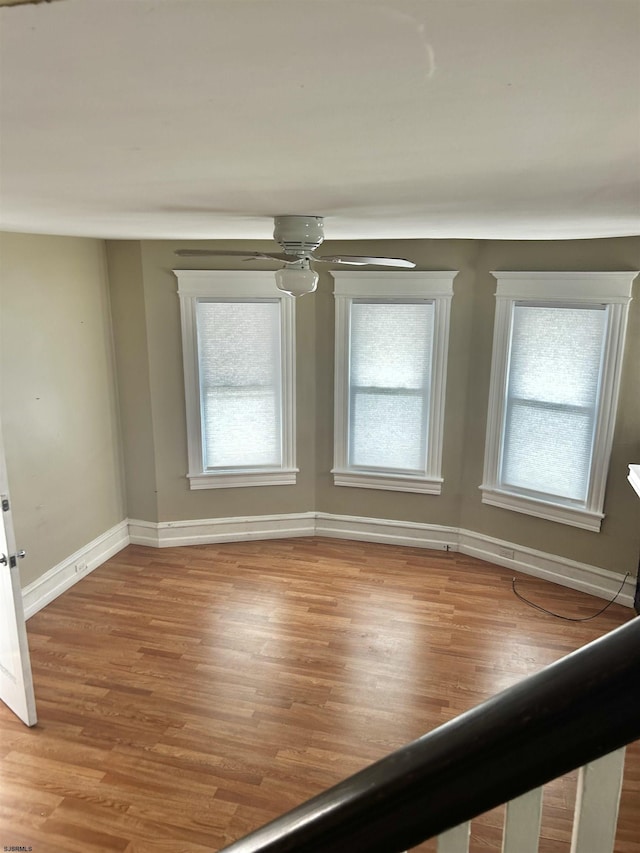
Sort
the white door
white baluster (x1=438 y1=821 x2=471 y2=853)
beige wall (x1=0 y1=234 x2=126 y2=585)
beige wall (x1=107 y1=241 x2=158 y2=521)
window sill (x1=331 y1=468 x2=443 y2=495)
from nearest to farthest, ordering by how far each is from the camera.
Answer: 1. white baluster (x1=438 y1=821 x2=471 y2=853)
2. the white door
3. beige wall (x1=0 y1=234 x2=126 y2=585)
4. beige wall (x1=107 y1=241 x2=158 y2=521)
5. window sill (x1=331 y1=468 x2=443 y2=495)

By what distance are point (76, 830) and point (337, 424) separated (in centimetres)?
330

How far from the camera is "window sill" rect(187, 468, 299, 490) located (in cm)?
500

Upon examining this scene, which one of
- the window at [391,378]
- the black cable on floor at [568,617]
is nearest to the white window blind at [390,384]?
the window at [391,378]

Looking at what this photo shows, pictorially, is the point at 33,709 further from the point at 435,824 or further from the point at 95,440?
the point at 435,824

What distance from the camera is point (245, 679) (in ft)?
11.2

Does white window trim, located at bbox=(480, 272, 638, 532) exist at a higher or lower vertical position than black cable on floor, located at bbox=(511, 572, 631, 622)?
higher

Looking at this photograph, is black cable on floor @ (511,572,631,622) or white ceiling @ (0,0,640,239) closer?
white ceiling @ (0,0,640,239)

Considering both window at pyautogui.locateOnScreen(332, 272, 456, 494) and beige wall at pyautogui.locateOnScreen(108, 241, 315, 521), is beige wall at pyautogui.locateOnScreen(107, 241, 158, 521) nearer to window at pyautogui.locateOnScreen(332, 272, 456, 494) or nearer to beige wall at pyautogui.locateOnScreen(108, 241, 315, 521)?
beige wall at pyautogui.locateOnScreen(108, 241, 315, 521)

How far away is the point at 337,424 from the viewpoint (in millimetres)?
4996

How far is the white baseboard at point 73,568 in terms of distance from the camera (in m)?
4.03

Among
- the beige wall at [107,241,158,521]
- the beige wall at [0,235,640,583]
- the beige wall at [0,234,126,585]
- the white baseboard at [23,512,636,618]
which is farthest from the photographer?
the beige wall at [107,241,158,521]

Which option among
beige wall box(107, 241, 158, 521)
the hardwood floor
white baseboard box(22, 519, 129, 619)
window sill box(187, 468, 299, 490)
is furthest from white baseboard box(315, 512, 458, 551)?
white baseboard box(22, 519, 129, 619)

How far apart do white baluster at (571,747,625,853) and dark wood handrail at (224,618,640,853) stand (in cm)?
7

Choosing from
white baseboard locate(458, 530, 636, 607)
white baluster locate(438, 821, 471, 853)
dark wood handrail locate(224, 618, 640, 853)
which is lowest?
white baseboard locate(458, 530, 636, 607)
